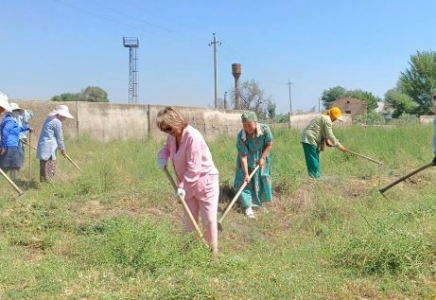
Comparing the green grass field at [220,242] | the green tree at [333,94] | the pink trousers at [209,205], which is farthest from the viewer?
the green tree at [333,94]

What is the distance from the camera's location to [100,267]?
374cm

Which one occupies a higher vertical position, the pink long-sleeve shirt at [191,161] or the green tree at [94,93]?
the green tree at [94,93]

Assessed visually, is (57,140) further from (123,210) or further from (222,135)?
(222,135)

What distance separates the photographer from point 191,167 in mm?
3973

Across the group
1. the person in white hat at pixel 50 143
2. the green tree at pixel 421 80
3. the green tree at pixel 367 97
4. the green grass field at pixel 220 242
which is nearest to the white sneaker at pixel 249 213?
the green grass field at pixel 220 242

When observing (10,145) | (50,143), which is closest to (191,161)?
(50,143)

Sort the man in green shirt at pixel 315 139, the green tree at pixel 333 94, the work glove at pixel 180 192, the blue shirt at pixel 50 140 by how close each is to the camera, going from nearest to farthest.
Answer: the work glove at pixel 180 192 < the blue shirt at pixel 50 140 < the man in green shirt at pixel 315 139 < the green tree at pixel 333 94

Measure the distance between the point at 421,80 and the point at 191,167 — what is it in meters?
43.4

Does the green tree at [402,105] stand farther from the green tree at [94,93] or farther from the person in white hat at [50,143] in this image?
the person in white hat at [50,143]

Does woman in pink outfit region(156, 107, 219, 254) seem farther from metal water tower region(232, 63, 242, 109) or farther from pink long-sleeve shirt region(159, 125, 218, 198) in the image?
metal water tower region(232, 63, 242, 109)

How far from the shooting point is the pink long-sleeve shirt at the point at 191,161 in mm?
3959

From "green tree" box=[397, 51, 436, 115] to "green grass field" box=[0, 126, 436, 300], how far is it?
37.5 metres

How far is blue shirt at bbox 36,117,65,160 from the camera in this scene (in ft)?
24.4

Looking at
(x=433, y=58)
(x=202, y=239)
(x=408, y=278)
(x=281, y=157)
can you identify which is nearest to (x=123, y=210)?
(x=202, y=239)
